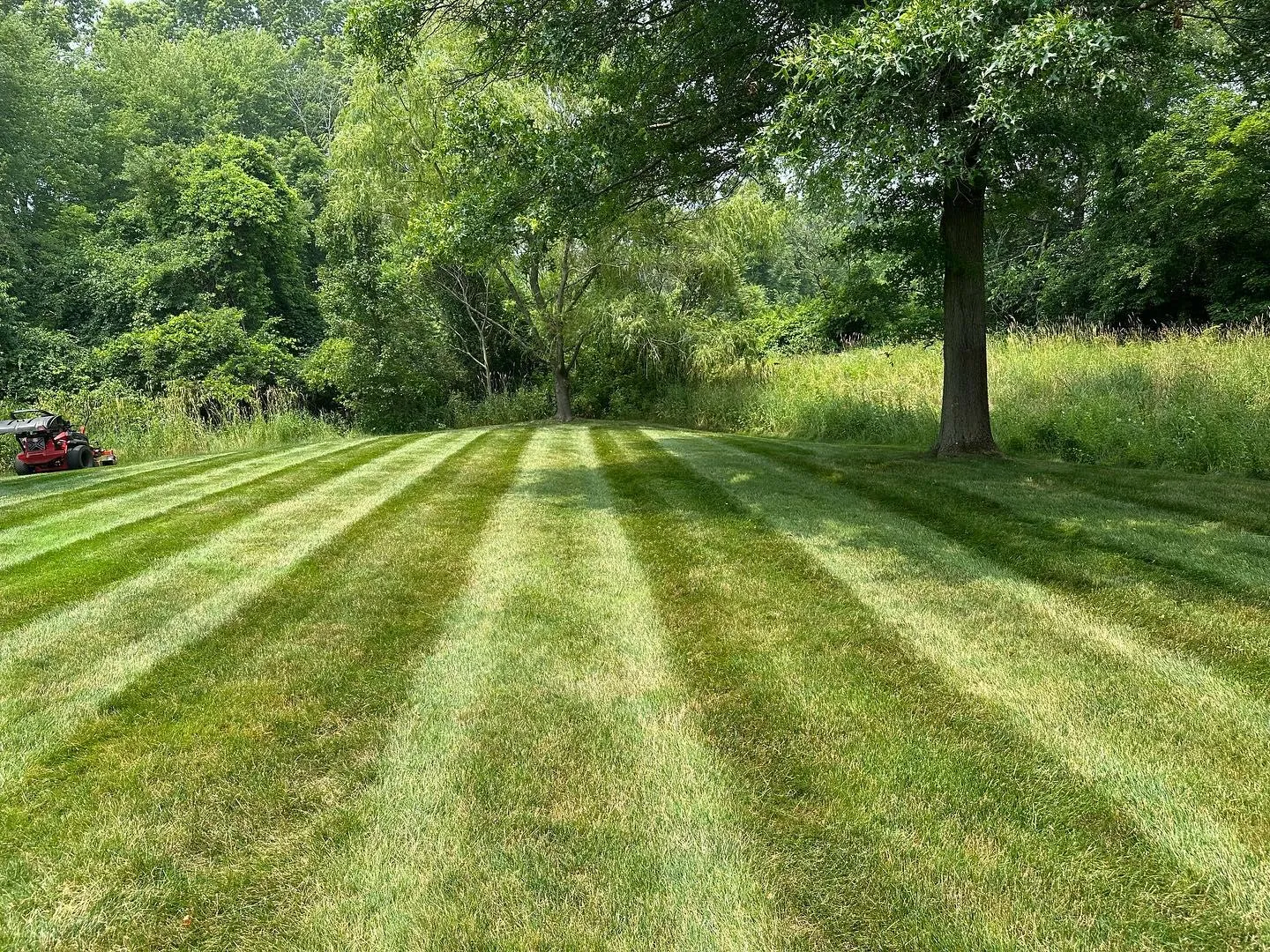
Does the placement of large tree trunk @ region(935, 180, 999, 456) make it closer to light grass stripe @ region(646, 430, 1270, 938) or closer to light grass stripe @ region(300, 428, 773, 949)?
light grass stripe @ region(646, 430, 1270, 938)

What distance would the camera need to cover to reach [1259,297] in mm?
15109

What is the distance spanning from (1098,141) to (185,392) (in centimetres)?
1635

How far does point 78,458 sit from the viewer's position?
37.3ft

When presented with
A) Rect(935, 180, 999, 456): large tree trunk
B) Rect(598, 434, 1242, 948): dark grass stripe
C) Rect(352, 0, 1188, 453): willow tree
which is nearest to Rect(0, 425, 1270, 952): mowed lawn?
Rect(598, 434, 1242, 948): dark grass stripe

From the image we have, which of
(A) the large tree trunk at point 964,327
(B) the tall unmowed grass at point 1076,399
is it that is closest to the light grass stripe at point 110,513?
(A) the large tree trunk at point 964,327

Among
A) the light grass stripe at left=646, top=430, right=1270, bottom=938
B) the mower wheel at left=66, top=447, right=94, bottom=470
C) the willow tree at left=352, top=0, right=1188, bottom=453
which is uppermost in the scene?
the willow tree at left=352, top=0, right=1188, bottom=453

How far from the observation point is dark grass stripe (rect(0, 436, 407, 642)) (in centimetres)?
399

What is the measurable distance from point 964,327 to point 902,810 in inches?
269

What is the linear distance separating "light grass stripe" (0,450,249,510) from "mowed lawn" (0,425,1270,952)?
2673 millimetres

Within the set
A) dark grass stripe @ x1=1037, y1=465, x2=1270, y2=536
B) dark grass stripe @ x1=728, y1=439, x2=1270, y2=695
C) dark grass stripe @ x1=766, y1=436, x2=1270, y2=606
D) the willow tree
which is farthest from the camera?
dark grass stripe @ x1=1037, y1=465, x2=1270, y2=536

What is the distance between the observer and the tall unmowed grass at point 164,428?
13.2 metres

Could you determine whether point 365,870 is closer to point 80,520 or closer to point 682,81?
point 80,520

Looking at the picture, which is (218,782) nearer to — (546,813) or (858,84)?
(546,813)

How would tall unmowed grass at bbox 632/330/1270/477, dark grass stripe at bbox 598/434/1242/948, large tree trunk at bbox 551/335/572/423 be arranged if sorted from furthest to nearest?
large tree trunk at bbox 551/335/572/423, tall unmowed grass at bbox 632/330/1270/477, dark grass stripe at bbox 598/434/1242/948
